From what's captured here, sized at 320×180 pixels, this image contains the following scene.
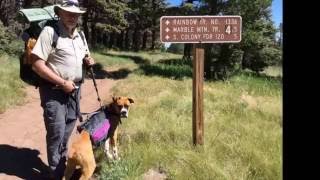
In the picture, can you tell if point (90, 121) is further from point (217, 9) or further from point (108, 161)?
point (217, 9)

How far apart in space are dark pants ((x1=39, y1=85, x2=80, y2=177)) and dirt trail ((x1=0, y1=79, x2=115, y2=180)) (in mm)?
517

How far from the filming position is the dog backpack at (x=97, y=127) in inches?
213

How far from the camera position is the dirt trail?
603 centimetres

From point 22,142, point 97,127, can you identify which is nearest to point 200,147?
point 97,127

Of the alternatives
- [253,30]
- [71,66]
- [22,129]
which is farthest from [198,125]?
[253,30]

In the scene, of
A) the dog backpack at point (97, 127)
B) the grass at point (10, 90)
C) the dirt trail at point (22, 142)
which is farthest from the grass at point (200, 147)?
the grass at point (10, 90)

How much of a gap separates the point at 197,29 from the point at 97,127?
1.97 m

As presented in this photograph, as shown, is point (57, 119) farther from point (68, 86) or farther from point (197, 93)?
point (197, 93)

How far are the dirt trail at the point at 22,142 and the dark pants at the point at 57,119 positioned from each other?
0.52m

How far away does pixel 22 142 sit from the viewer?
7465 mm

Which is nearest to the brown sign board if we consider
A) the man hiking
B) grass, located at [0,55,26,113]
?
the man hiking

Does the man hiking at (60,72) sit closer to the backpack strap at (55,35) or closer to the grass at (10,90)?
the backpack strap at (55,35)

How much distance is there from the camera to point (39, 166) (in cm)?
624

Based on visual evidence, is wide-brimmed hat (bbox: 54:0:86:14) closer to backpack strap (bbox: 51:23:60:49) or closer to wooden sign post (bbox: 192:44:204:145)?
backpack strap (bbox: 51:23:60:49)
